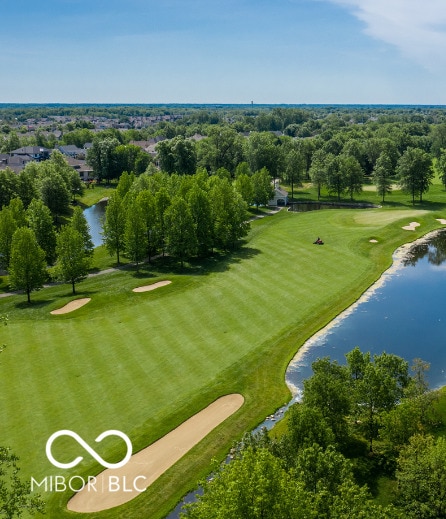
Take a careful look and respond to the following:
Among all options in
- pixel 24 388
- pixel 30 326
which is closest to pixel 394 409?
pixel 24 388

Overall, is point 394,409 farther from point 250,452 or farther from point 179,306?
point 179,306

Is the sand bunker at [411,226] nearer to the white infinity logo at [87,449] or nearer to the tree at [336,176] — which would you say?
the tree at [336,176]

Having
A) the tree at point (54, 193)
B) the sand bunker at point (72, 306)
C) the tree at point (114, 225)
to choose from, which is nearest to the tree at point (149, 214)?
the tree at point (114, 225)

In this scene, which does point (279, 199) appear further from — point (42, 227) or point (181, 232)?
point (42, 227)

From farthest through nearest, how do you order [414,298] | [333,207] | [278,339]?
[333,207], [414,298], [278,339]

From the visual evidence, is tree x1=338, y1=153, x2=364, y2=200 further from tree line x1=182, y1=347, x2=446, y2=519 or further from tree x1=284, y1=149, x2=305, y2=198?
tree line x1=182, y1=347, x2=446, y2=519

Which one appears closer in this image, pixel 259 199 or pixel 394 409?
pixel 394 409

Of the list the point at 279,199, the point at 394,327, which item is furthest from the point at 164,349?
the point at 279,199

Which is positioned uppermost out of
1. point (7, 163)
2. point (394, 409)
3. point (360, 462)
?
point (7, 163)

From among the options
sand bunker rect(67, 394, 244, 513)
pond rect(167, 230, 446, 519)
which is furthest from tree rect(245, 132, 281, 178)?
sand bunker rect(67, 394, 244, 513)
